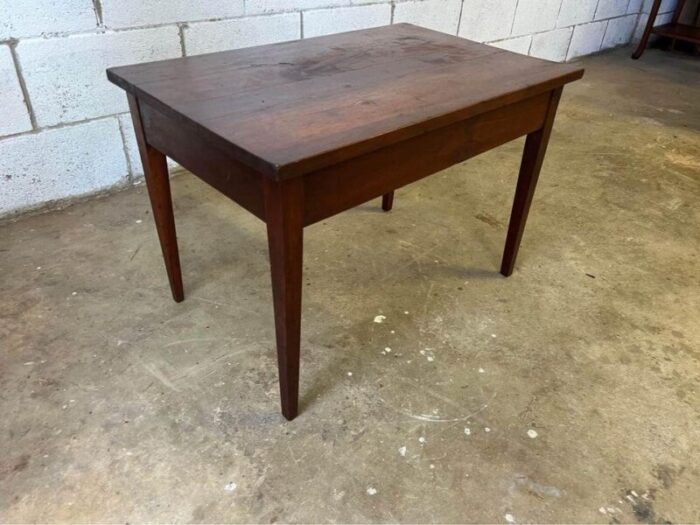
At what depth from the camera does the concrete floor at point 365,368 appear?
3.57 feet

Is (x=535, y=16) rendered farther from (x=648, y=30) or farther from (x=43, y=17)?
(x=43, y=17)

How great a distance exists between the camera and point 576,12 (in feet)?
12.5

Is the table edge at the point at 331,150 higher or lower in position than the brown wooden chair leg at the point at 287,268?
higher

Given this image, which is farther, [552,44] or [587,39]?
[587,39]

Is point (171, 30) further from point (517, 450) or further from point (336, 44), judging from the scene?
point (517, 450)

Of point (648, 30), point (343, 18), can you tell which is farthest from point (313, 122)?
point (648, 30)

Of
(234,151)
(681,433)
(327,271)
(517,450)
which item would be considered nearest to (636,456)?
(681,433)

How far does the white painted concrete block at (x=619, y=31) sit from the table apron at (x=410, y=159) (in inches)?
143

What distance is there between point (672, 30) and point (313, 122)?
4507 mm

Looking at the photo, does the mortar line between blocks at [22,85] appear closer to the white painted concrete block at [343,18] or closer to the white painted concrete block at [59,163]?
the white painted concrete block at [59,163]

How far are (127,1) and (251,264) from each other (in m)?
1.02

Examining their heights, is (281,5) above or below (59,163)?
above

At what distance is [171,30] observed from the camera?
1981mm

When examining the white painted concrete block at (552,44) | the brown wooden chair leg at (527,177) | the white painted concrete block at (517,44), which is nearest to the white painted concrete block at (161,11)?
the brown wooden chair leg at (527,177)
